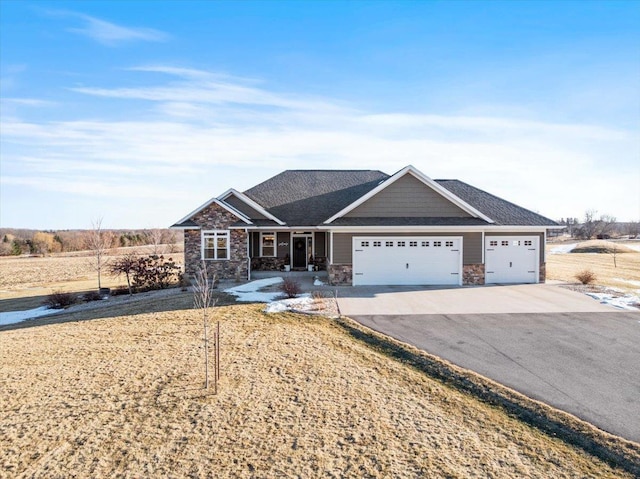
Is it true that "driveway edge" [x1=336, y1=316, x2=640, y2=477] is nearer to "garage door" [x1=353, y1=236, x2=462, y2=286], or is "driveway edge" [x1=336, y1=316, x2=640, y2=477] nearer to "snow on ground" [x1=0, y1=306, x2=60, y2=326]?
"garage door" [x1=353, y1=236, x2=462, y2=286]

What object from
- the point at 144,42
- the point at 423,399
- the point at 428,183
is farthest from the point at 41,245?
the point at 423,399

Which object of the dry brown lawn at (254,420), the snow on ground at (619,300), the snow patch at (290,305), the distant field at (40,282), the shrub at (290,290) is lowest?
the distant field at (40,282)

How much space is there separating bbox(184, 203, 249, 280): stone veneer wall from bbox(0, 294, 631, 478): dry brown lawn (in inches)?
383

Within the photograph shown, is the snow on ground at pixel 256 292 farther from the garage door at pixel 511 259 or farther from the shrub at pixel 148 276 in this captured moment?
the garage door at pixel 511 259

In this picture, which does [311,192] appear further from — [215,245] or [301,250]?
[215,245]

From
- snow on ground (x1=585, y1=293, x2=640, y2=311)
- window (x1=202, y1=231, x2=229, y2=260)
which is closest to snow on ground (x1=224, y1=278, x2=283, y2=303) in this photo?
window (x1=202, y1=231, x2=229, y2=260)

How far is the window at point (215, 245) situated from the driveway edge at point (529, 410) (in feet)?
39.1

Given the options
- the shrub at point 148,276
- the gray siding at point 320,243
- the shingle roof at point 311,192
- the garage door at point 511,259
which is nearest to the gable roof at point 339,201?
the shingle roof at point 311,192

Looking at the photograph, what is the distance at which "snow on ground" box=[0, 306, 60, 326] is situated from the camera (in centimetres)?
1427

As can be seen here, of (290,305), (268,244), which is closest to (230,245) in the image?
(268,244)

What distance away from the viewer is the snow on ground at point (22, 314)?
14273 millimetres

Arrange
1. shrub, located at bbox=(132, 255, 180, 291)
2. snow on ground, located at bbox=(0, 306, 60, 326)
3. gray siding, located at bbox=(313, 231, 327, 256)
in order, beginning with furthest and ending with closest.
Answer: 1. gray siding, located at bbox=(313, 231, 327, 256)
2. shrub, located at bbox=(132, 255, 180, 291)
3. snow on ground, located at bbox=(0, 306, 60, 326)

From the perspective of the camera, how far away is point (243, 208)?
21.2 m

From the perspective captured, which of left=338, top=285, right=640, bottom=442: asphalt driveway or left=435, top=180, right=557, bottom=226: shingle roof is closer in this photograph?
left=338, top=285, right=640, bottom=442: asphalt driveway
